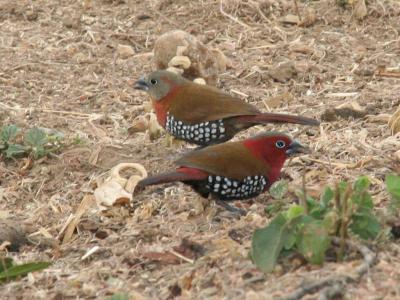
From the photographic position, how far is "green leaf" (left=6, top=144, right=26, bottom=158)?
7408mm

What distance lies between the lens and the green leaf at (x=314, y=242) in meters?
4.72

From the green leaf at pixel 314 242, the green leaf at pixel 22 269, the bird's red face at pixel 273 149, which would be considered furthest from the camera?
the bird's red face at pixel 273 149

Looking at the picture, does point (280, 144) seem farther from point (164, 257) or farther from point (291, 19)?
point (291, 19)

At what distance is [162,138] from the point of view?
7.97 metres

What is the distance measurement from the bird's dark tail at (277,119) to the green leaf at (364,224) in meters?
2.23

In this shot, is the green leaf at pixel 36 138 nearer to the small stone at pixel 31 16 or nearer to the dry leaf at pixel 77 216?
the dry leaf at pixel 77 216

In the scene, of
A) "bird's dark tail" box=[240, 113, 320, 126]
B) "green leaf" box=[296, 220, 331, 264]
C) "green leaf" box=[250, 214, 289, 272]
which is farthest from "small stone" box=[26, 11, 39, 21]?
"green leaf" box=[296, 220, 331, 264]

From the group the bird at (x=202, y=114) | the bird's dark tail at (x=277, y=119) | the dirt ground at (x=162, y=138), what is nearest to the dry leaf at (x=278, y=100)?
the dirt ground at (x=162, y=138)

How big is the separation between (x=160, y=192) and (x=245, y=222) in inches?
40.1

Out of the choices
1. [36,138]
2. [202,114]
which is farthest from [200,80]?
[36,138]

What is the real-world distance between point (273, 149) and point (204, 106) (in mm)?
1267

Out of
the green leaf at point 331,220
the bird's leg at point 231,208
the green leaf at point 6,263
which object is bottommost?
the bird's leg at point 231,208

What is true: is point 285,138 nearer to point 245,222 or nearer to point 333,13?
point 245,222

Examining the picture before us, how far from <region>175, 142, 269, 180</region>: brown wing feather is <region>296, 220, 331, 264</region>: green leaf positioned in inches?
55.5
